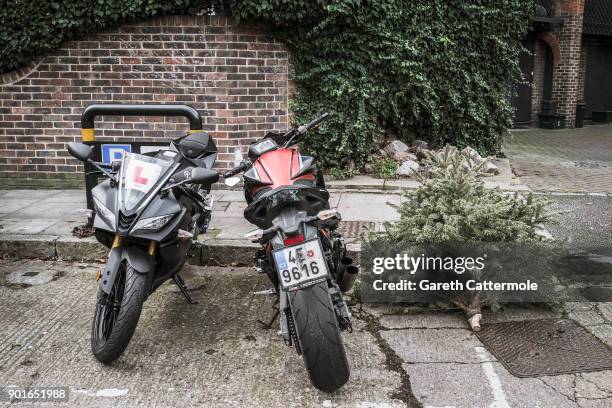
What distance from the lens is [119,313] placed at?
350 centimetres

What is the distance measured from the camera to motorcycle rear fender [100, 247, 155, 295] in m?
3.58

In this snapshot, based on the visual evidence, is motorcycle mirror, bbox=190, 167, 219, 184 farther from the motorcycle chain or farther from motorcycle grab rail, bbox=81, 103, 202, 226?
motorcycle grab rail, bbox=81, 103, 202, 226

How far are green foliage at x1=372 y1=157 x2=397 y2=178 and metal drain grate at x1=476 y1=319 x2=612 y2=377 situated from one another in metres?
4.07

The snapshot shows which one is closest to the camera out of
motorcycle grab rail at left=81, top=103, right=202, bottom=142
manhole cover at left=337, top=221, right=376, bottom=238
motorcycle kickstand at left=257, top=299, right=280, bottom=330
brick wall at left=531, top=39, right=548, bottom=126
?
motorcycle kickstand at left=257, top=299, right=280, bottom=330

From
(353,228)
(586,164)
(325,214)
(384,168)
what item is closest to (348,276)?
(325,214)

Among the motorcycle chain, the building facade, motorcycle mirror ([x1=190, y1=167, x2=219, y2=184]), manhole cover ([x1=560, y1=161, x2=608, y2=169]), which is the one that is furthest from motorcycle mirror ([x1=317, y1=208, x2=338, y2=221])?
the building facade

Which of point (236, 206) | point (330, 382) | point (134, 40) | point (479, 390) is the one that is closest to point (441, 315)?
point (479, 390)

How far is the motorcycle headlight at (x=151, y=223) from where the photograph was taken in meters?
3.57

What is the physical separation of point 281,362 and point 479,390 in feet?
3.64

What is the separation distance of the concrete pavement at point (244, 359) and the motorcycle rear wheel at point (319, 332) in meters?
0.19

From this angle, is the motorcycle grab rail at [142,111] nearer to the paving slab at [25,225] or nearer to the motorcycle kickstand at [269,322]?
the paving slab at [25,225]

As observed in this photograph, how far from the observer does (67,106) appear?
780 cm

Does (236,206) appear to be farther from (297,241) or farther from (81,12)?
(297,241)

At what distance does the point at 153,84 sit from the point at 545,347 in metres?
5.54
